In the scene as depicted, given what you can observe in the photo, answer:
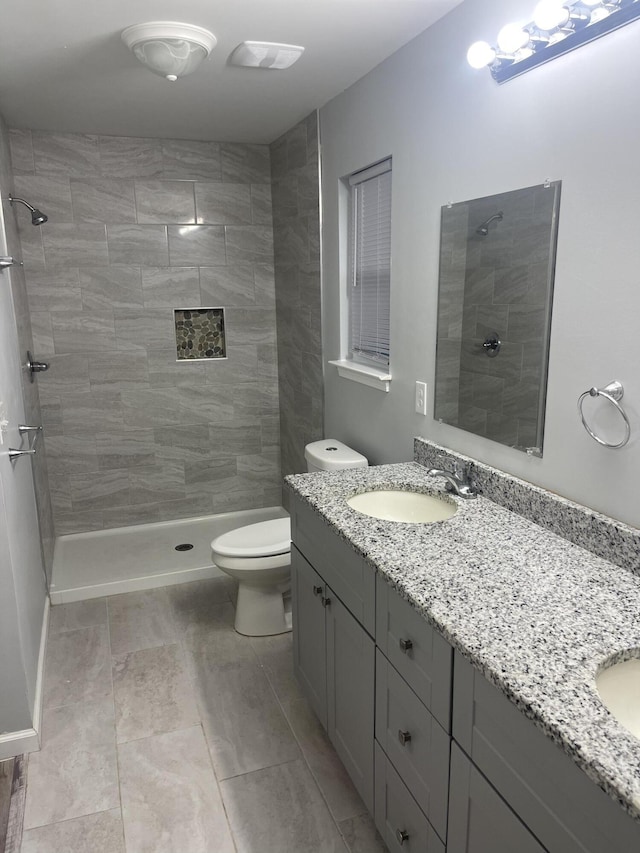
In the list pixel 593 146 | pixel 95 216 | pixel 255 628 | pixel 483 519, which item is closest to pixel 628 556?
pixel 483 519

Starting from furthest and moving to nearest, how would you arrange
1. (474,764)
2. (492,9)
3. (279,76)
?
(279,76) < (492,9) < (474,764)

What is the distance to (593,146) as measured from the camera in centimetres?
151

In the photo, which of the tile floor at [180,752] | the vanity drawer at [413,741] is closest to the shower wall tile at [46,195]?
the tile floor at [180,752]

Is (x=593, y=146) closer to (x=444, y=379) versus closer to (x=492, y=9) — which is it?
(x=492, y=9)

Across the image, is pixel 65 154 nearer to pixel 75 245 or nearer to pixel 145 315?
pixel 75 245

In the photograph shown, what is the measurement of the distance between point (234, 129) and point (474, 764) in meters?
3.24

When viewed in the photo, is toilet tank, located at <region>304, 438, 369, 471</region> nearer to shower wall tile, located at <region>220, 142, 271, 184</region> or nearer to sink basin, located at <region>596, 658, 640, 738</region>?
sink basin, located at <region>596, 658, 640, 738</region>

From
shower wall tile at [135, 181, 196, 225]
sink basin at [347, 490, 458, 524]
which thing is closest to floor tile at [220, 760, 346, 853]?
sink basin at [347, 490, 458, 524]

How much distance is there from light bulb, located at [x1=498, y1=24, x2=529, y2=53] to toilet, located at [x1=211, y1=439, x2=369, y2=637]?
5.33 ft

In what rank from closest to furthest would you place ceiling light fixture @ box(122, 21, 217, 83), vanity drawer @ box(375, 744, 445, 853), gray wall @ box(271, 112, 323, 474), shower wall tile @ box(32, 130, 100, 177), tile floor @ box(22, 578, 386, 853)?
vanity drawer @ box(375, 744, 445, 853)
tile floor @ box(22, 578, 386, 853)
ceiling light fixture @ box(122, 21, 217, 83)
gray wall @ box(271, 112, 323, 474)
shower wall tile @ box(32, 130, 100, 177)

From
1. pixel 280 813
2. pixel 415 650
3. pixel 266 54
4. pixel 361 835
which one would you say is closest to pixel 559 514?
pixel 415 650

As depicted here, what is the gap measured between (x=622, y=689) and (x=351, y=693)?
0.87 metres

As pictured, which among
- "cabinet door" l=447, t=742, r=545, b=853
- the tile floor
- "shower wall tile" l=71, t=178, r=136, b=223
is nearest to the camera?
"cabinet door" l=447, t=742, r=545, b=853

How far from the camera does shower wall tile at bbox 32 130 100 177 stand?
11.1 ft
